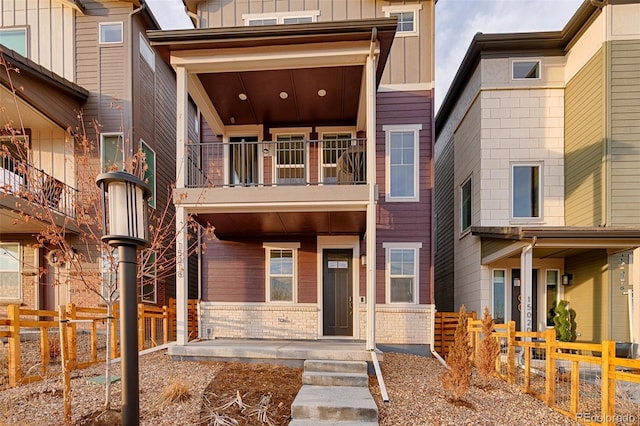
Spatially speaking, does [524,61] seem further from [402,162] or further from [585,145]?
[402,162]

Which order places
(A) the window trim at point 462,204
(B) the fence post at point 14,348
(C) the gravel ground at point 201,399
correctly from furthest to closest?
(A) the window trim at point 462,204 → (B) the fence post at point 14,348 → (C) the gravel ground at point 201,399

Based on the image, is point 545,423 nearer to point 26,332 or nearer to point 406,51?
point 406,51

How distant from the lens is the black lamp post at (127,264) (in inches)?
104

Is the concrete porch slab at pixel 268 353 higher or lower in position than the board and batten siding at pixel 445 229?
lower

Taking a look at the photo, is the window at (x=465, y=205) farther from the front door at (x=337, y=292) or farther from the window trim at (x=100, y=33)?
the window trim at (x=100, y=33)

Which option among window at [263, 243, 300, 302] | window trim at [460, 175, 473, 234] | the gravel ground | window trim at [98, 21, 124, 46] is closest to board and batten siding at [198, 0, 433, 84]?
window trim at [98, 21, 124, 46]

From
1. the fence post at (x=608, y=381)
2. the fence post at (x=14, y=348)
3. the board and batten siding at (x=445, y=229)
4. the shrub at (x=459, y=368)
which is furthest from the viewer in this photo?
the board and batten siding at (x=445, y=229)

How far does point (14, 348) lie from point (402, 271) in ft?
23.4

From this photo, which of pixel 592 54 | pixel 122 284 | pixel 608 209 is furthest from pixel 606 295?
pixel 122 284

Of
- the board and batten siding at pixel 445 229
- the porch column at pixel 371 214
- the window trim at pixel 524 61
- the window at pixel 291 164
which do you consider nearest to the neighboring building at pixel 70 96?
the window at pixel 291 164

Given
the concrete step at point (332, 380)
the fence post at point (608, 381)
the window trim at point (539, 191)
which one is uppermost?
the window trim at point (539, 191)

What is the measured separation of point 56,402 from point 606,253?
993cm

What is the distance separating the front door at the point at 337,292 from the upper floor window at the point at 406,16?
5486 mm

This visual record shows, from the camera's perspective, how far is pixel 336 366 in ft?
18.5
